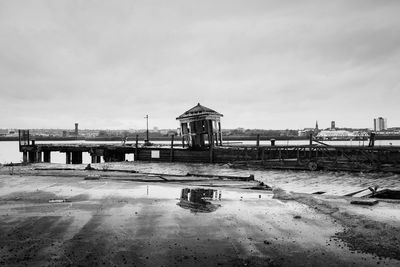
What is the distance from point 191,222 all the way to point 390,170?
19133 millimetres

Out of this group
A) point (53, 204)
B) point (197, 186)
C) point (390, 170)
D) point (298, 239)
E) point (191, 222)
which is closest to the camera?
point (298, 239)

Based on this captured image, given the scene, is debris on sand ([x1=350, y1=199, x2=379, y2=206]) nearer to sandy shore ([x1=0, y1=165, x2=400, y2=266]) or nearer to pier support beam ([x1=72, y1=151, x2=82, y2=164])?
sandy shore ([x1=0, y1=165, x2=400, y2=266])

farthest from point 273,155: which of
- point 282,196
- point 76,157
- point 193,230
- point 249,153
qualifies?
point 76,157

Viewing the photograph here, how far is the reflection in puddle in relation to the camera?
1009 cm

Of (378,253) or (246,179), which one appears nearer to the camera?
(378,253)

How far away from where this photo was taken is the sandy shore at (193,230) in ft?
19.4

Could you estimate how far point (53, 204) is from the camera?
10633 millimetres

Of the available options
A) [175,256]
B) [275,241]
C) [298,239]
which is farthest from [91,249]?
[298,239]

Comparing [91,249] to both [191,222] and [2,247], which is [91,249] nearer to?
[2,247]

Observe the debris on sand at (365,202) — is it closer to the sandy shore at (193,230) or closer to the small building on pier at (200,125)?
the sandy shore at (193,230)

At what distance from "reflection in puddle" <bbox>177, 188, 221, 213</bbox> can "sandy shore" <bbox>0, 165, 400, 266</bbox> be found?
0.29 ft

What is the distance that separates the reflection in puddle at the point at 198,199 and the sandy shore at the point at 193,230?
0.09 meters

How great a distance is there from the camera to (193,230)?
25.2 feet

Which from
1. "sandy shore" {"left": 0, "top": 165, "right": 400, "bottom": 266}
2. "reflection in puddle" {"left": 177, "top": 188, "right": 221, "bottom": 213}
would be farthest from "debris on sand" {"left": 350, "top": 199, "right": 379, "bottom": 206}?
"reflection in puddle" {"left": 177, "top": 188, "right": 221, "bottom": 213}
